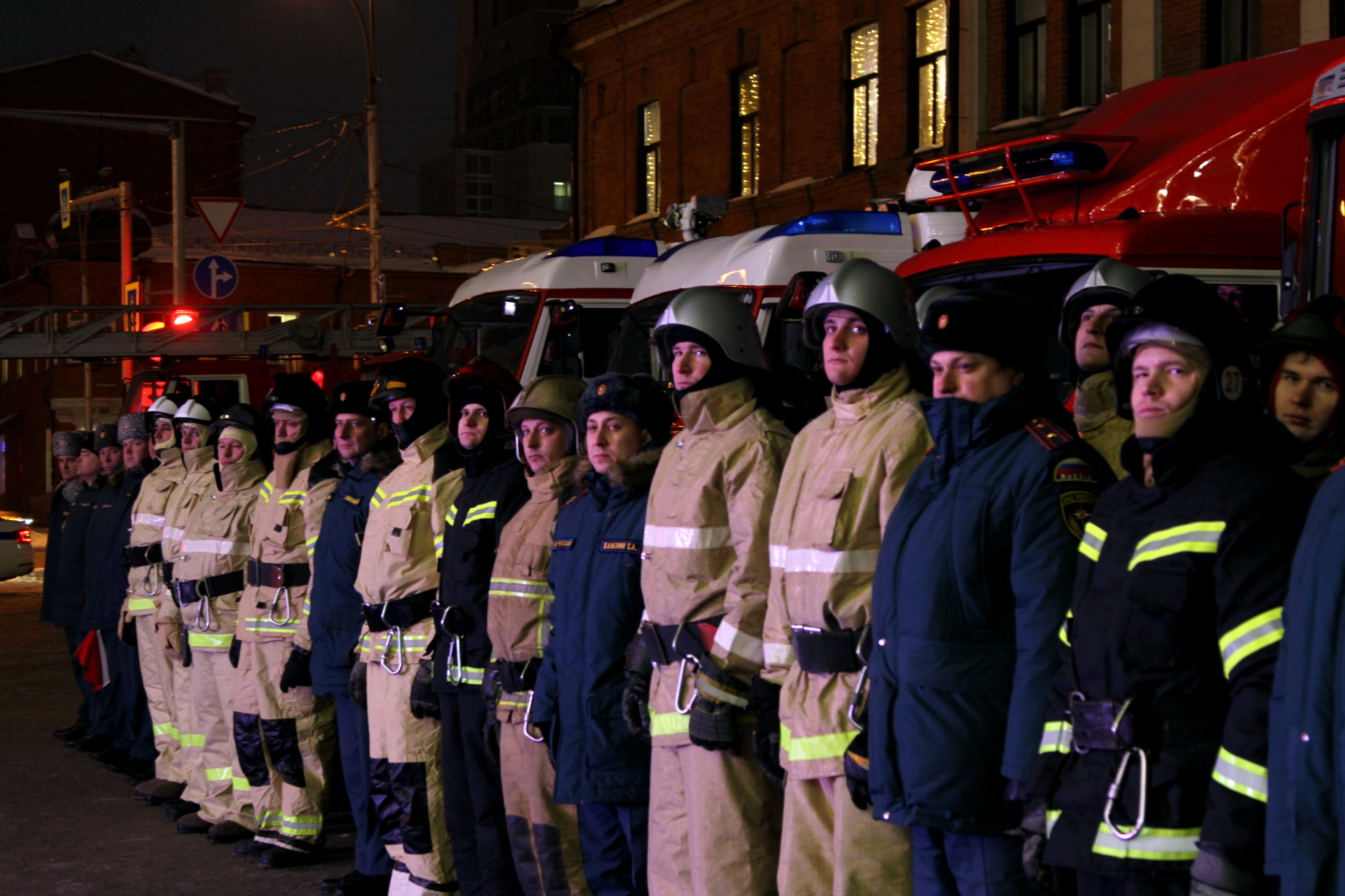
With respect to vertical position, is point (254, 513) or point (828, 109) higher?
point (828, 109)

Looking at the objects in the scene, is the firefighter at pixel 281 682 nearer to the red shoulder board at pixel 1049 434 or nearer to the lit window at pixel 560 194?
the red shoulder board at pixel 1049 434

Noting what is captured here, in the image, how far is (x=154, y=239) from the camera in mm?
53562

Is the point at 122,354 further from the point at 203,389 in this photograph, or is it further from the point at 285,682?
the point at 285,682

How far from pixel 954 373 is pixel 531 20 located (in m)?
82.8

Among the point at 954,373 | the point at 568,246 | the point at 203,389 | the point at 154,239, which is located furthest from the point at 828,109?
the point at 154,239

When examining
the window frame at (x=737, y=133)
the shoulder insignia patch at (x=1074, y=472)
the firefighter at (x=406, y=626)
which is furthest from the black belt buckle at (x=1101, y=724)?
the window frame at (x=737, y=133)

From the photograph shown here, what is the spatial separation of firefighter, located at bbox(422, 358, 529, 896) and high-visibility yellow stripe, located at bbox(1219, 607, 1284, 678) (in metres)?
3.76

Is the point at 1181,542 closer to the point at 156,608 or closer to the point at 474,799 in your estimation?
the point at 474,799

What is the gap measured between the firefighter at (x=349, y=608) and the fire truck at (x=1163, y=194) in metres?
2.90

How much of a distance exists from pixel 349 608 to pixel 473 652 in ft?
4.65

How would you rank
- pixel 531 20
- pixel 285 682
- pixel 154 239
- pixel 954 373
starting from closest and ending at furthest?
1. pixel 954 373
2. pixel 285 682
3. pixel 154 239
4. pixel 531 20

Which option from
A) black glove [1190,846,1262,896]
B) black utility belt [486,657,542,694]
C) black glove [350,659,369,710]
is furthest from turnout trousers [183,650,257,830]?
black glove [1190,846,1262,896]

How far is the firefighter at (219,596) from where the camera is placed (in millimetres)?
9227

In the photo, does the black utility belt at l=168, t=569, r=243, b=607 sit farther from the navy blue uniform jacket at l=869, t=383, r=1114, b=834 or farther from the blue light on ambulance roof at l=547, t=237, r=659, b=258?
the navy blue uniform jacket at l=869, t=383, r=1114, b=834
